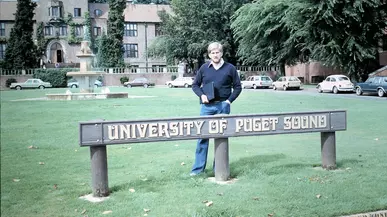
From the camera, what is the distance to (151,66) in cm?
311

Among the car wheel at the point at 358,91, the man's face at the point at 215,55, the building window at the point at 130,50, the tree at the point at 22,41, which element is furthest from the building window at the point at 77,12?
the car wheel at the point at 358,91

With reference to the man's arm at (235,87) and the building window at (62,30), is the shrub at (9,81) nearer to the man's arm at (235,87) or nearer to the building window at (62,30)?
the building window at (62,30)

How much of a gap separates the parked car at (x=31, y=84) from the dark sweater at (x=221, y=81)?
1.83 metres

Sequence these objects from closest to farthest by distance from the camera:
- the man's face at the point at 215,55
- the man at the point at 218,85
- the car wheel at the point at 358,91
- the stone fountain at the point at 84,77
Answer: the stone fountain at the point at 84,77, the man's face at the point at 215,55, the man at the point at 218,85, the car wheel at the point at 358,91

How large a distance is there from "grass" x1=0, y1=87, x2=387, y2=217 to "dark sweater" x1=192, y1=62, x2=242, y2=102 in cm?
46

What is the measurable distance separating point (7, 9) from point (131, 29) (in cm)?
71

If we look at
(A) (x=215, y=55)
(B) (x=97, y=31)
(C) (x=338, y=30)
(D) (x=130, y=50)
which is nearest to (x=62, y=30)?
(B) (x=97, y=31)

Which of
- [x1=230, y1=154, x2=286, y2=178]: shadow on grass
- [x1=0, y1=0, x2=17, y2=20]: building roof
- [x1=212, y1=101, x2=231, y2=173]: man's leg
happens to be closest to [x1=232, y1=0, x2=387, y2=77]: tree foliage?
[x1=230, y1=154, x2=286, y2=178]: shadow on grass

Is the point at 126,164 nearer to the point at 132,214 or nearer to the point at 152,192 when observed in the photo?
the point at 152,192

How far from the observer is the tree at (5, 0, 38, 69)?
217 centimetres

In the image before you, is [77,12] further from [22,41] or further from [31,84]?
[31,84]

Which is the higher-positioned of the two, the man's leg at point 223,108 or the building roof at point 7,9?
the building roof at point 7,9

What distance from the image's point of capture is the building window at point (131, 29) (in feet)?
8.41

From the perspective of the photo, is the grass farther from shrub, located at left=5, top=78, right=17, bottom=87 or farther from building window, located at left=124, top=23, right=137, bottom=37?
building window, located at left=124, top=23, right=137, bottom=37
